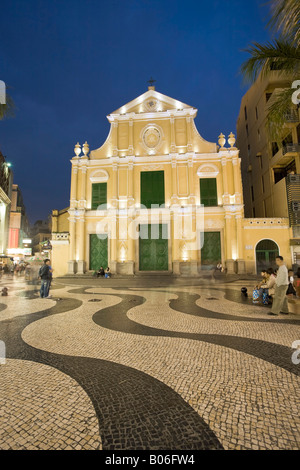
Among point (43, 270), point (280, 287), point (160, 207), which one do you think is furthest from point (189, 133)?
point (280, 287)

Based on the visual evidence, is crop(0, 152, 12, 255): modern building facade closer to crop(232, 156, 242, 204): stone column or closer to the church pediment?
the church pediment

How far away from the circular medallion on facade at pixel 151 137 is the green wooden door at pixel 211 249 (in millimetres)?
10274

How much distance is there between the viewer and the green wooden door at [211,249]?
2011 centimetres

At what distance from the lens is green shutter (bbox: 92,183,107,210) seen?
2188 cm

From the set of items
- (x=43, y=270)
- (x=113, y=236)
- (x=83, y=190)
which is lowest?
(x=43, y=270)

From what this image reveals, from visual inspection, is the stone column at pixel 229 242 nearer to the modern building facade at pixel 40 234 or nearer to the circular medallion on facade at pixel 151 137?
the circular medallion on facade at pixel 151 137

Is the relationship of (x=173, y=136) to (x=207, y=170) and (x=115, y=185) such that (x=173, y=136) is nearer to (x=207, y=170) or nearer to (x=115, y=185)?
(x=207, y=170)

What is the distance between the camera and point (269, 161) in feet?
77.5

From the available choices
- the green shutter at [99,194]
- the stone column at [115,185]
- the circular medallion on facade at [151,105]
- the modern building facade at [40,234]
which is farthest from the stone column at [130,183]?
the modern building facade at [40,234]

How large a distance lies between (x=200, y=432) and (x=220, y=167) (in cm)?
2178

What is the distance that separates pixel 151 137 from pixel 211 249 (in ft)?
40.7

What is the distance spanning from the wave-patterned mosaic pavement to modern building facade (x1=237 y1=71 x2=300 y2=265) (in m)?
16.0

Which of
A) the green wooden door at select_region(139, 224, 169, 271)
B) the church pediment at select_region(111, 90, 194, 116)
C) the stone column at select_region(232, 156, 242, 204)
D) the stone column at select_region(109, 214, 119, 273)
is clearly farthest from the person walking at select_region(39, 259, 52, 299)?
the church pediment at select_region(111, 90, 194, 116)

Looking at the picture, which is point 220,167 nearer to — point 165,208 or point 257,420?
point 165,208
